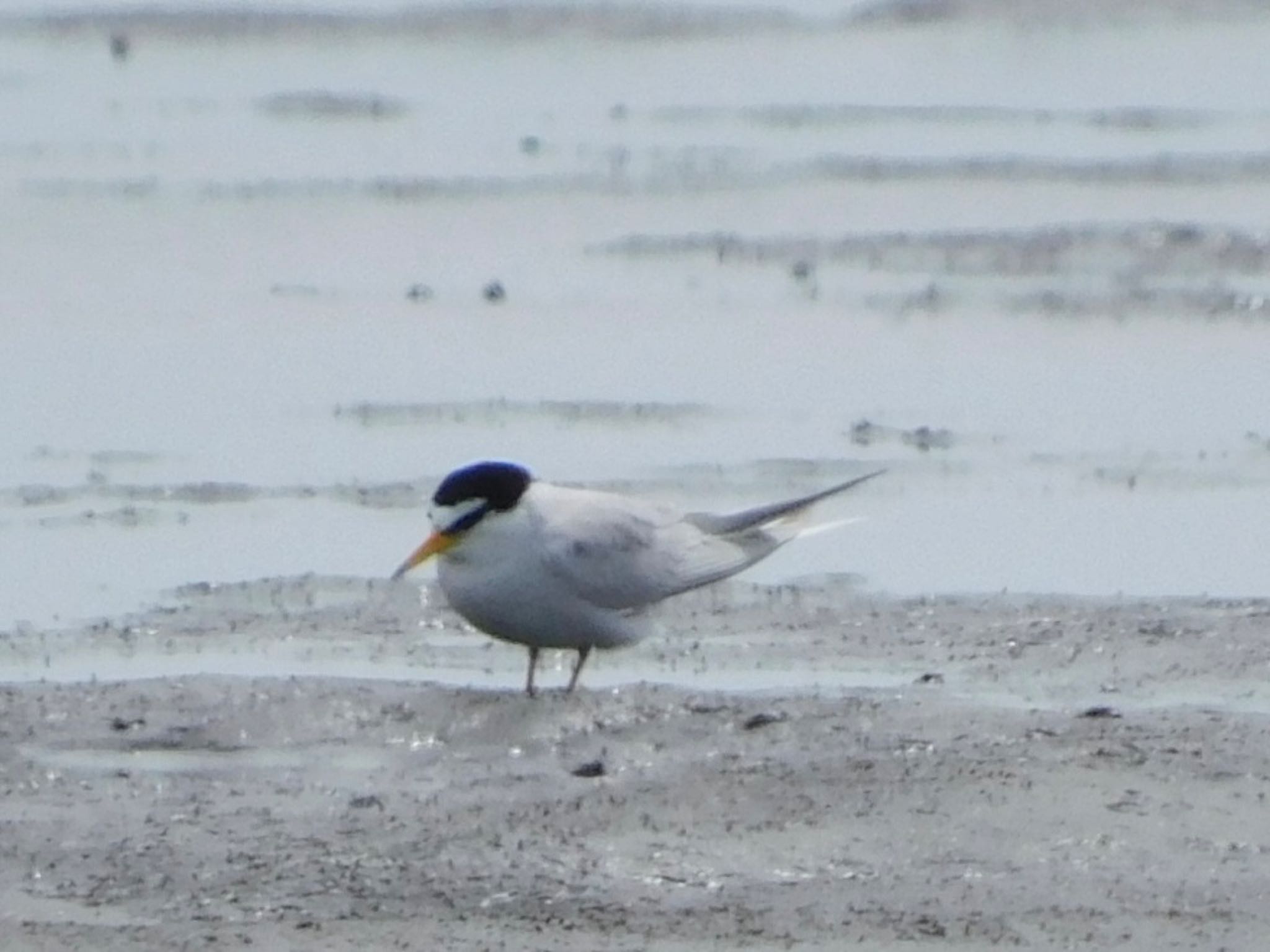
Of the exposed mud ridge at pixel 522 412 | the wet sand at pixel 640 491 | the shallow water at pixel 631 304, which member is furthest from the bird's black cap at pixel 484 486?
the exposed mud ridge at pixel 522 412

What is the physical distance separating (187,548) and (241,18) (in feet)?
54.3

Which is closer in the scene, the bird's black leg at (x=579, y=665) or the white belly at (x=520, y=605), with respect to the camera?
the white belly at (x=520, y=605)

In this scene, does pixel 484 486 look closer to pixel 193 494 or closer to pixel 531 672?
pixel 531 672

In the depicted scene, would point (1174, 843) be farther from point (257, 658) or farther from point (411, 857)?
point (257, 658)

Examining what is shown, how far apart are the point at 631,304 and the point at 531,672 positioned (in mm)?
6442

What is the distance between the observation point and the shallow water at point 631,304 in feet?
35.8

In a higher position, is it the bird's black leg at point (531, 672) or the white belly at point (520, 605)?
the white belly at point (520, 605)

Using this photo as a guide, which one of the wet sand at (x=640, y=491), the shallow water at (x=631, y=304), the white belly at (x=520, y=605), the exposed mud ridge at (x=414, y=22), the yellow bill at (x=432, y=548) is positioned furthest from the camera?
the exposed mud ridge at (x=414, y=22)

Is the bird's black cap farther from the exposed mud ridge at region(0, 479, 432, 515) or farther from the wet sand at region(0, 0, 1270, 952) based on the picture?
the exposed mud ridge at region(0, 479, 432, 515)

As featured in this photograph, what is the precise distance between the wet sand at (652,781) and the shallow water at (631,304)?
0.67 meters

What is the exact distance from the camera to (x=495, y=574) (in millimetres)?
8711

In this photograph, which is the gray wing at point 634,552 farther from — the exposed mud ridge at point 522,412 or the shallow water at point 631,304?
the exposed mud ridge at point 522,412

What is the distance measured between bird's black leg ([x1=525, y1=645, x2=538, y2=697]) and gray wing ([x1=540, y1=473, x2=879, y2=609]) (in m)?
0.20

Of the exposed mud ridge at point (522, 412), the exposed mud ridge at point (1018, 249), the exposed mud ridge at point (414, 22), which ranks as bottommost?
the exposed mud ridge at point (522, 412)
